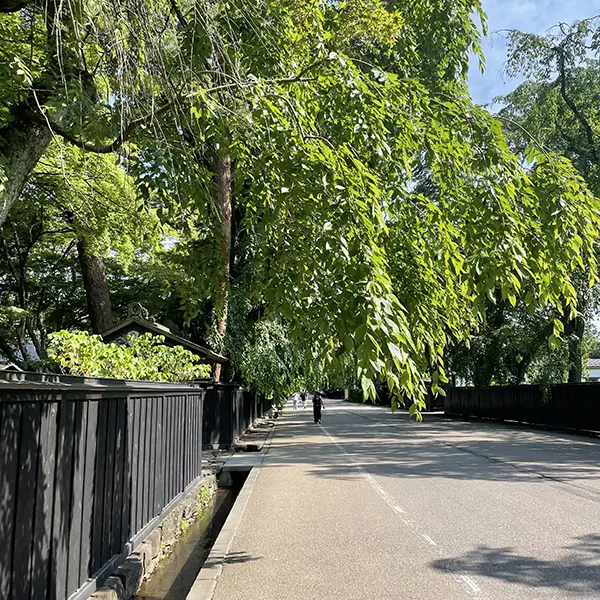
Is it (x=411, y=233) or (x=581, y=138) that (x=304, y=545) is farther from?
(x=581, y=138)

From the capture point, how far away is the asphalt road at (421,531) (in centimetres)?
518

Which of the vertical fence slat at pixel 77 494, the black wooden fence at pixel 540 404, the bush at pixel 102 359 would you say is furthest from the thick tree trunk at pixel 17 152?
the black wooden fence at pixel 540 404

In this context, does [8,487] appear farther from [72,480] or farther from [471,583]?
[471,583]

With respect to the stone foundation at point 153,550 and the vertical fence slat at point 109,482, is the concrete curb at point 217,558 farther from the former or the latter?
the vertical fence slat at point 109,482

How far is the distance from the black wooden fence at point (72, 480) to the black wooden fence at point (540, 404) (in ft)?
61.9

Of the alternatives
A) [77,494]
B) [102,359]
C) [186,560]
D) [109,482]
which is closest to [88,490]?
[77,494]

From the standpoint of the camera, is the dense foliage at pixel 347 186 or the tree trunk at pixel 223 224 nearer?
the dense foliage at pixel 347 186

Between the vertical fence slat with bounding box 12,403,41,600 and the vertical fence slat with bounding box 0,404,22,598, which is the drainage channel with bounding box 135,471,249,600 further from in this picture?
the vertical fence slat with bounding box 0,404,22,598

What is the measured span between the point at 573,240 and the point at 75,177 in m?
13.6

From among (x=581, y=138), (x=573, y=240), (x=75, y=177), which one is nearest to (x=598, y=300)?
(x=581, y=138)

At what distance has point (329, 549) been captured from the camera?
6.46 metres

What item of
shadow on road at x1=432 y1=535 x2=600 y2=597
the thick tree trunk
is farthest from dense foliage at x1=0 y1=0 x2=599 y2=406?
shadow on road at x1=432 y1=535 x2=600 y2=597

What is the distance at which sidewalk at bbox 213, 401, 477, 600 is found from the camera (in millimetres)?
5099

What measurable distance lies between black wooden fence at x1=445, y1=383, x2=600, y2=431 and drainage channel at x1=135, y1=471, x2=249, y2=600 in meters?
15.8
